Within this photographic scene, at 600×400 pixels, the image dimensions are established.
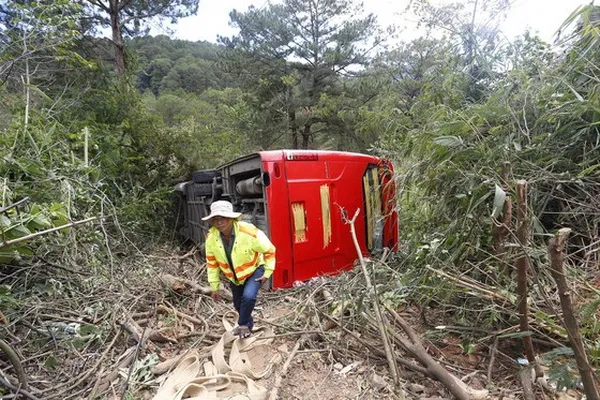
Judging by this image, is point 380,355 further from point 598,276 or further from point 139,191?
point 139,191

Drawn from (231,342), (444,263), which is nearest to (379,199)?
(444,263)

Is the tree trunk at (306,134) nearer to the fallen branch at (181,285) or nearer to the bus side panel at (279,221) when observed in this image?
Answer: the bus side panel at (279,221)

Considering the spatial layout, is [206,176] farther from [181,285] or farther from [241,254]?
[241,254]

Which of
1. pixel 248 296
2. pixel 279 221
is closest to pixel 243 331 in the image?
pixel 248 296

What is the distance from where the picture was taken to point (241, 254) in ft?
11.1

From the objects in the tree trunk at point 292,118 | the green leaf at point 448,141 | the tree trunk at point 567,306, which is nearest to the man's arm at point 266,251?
the green leaf at point 448,141

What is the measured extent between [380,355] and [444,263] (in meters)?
0.90

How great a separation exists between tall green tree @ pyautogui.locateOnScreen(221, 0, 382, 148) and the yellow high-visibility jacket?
13856 mm

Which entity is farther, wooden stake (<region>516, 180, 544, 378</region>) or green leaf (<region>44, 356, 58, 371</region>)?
green leaf (<region>44, 356, 58, 371</region>)

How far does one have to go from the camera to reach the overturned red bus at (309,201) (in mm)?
4520

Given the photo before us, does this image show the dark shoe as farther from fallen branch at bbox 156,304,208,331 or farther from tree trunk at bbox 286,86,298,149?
tree trunk at bbox 286,86,298,149

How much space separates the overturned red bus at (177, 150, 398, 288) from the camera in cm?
452

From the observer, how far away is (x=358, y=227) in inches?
219

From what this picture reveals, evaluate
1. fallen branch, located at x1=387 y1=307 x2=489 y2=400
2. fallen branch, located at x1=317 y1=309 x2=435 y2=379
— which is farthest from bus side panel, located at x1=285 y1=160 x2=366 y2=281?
fallen branch, located at x1=387 y1=307 x2=489 y2=400
